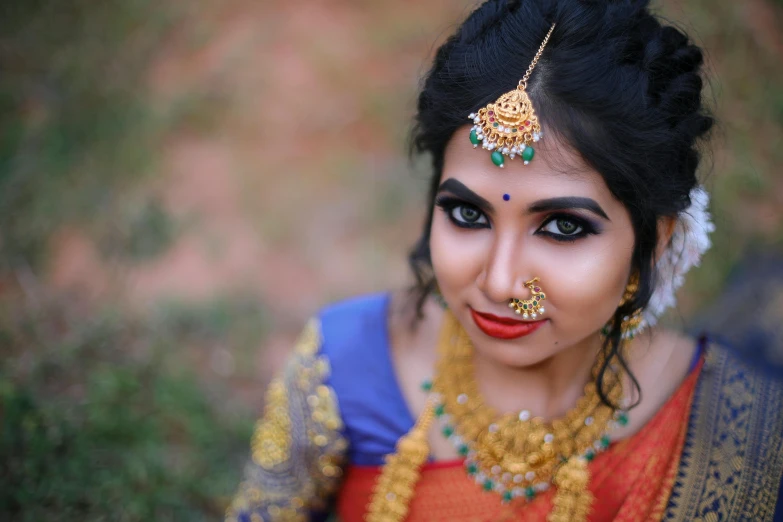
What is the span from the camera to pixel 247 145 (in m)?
4.43

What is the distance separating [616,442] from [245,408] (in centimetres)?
176

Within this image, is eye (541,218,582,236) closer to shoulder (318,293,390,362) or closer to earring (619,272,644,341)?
earring (619,272,644,341)

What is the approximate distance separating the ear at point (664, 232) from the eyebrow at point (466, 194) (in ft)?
1.30

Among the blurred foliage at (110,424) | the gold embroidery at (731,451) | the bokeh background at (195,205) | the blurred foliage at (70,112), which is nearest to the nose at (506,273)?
the gold embroidery at (731,451)

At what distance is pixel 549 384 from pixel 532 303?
383mm

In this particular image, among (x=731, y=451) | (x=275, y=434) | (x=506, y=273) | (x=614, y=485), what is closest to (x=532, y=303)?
(x=506, y=273)

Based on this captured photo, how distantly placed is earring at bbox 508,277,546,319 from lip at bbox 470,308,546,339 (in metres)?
0.04

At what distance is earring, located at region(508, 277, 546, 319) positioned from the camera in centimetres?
131

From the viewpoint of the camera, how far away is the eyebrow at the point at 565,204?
1.26 metres

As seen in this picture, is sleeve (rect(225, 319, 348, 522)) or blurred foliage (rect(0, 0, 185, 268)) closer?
sleeve (rect(225, 319, 348, 522))

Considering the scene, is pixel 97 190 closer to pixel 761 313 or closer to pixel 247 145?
pixel 247 145

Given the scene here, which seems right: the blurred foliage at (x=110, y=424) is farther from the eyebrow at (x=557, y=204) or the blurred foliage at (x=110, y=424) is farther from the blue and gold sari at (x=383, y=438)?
the eyebrow at (x=557, y=204)

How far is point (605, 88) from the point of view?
49.3 inches

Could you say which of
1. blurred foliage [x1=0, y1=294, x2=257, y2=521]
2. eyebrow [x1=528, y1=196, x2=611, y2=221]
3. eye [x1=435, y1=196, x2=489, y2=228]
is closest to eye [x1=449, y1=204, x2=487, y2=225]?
eye [x1=435, y1=196, x2=489, y2=228]
